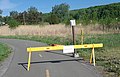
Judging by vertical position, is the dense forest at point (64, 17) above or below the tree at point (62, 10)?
below

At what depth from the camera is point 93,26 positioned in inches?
2147

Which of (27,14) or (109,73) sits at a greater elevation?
(27,14)

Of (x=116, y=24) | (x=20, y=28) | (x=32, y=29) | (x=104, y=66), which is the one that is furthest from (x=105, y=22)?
(x=104, y=66)

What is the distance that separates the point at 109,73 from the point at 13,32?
5101cm

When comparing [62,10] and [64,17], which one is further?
[62,10]

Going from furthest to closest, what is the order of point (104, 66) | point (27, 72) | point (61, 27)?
point (61, 27)
point (104, 66)
point (27, 72)

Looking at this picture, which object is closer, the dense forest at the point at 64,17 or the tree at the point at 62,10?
the dense forest at the point at 64,17

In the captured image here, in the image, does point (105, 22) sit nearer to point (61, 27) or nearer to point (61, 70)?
point (61, 27)

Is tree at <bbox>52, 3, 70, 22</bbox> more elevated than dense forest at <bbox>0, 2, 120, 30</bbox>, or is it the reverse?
tree at <bbox>52, 3, 70, 22</bbox>

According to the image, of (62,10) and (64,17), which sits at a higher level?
(62,10)

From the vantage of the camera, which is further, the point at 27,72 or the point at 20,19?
the point at 20,19

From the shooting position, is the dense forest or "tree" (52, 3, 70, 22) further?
"tree" (52, 3, 70, 22)

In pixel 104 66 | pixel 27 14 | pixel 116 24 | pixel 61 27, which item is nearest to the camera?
pixel 104 66

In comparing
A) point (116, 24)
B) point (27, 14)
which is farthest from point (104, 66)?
point (27, 14)
